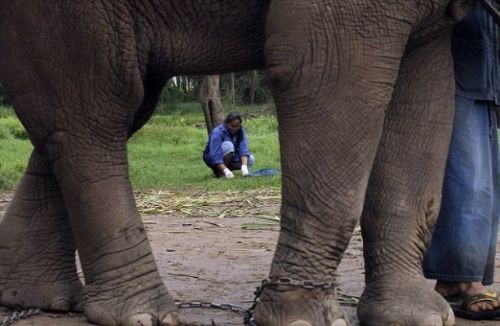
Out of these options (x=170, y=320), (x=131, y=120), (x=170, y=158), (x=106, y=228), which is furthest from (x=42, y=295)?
(x=170, y=158)

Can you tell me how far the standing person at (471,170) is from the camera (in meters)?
3.38

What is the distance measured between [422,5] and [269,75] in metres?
0.49

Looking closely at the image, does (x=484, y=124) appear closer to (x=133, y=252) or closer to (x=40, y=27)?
(x=133, y=252)

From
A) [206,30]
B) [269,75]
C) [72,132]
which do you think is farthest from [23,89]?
[269,75]

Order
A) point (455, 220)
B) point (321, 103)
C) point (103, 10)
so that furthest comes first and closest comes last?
point (455, 220) → point (103, 10) → point (321, 103)

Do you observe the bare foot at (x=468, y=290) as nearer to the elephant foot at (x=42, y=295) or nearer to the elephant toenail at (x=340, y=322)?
the elephant toenail at (x=340, y=322)

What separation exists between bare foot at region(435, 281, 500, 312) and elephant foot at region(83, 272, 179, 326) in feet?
3.15

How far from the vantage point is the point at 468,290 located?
346cm

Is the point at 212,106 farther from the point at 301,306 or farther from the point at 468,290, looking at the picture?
the point at 301,306

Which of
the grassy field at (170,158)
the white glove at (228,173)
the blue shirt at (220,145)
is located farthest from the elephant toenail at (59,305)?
the blue shirt at (220,145)

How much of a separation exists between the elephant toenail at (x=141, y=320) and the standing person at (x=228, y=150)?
327 inches

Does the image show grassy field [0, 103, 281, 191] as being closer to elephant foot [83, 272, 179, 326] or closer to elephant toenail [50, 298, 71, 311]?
elephant toenail [50, 298, 71, 311]

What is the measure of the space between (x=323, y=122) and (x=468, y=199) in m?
0.78

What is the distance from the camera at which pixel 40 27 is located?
3209 millimetres
